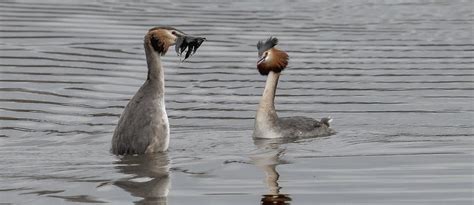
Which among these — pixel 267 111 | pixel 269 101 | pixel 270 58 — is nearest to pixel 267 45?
pixel 270 58

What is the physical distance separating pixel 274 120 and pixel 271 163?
2.31 meters

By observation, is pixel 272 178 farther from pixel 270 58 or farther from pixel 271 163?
pixel 270 58

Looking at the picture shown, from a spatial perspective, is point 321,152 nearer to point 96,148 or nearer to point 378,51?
point 96,148

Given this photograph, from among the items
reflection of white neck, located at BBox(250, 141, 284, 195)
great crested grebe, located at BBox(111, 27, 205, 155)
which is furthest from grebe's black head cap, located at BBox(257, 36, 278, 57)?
great crested grebe, located at BBox(111, 27, 205, 155)

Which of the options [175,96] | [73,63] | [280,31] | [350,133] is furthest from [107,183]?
[280,31]

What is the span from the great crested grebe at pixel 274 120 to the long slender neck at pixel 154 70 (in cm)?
157

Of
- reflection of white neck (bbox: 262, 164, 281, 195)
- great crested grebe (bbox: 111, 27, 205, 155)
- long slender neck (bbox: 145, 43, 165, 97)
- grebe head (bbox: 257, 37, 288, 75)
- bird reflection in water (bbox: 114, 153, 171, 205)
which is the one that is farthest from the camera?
grebe head (bbox: 257, 37, 288, 75)

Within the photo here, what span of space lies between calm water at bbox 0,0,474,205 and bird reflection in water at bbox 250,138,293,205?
0.02 meters

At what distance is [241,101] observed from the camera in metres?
19.6

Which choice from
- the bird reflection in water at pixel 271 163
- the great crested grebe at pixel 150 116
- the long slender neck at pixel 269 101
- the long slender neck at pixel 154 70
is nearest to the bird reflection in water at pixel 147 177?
the great crested grebe at pixel 150 116

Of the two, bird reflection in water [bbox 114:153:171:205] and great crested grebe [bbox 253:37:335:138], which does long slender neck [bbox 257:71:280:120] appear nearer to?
great crested grebe [bbox 253:37:335:138]

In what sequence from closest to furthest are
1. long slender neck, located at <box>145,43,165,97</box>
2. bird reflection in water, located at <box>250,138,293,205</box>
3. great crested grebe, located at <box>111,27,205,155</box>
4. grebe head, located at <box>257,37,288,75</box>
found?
bird reflection in water, located at <box>250,138,293,205</box>, great crested grebe, located at <box>111,27,205,155</box>, long slender neck, located at <box>145,43,165,97</box>, grebe head, located at <box>257,37,288,75</box>

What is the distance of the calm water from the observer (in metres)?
13.5

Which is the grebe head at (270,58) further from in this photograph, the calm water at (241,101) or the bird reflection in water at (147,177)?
the bird reflection in water at (147,177)
